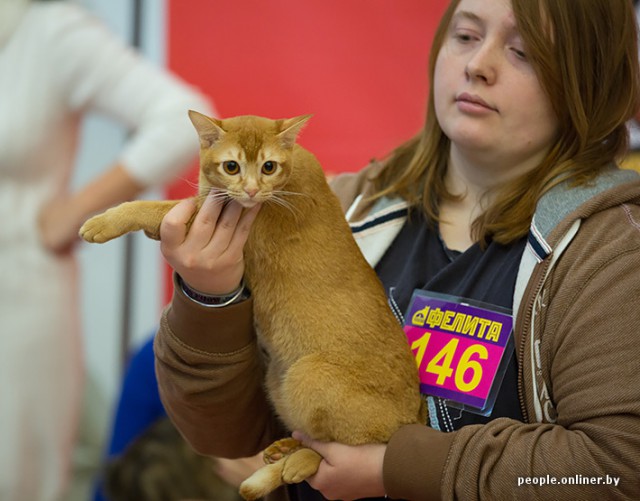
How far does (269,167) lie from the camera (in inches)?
39.7

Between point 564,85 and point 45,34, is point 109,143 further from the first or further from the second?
point 564,85

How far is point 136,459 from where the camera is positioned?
183cm

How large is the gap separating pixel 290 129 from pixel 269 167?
0.06 m

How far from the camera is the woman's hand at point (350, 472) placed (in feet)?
3.21

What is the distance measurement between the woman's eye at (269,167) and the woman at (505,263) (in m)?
0.06

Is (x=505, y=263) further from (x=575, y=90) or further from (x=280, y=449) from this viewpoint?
(x=280, y=449)

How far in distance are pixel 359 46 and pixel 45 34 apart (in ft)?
2.81

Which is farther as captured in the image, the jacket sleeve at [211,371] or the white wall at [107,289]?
the white wall at [107,289]

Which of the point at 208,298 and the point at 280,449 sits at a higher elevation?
the point at 208,298

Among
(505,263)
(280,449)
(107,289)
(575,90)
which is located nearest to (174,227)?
(280,449)

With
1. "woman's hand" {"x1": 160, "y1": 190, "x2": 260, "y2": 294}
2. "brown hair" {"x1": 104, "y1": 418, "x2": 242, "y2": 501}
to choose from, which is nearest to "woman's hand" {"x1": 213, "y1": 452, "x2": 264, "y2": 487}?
"brown hair" {"x1": 104, "y1": 418, "x2": 242, "y2": 501}

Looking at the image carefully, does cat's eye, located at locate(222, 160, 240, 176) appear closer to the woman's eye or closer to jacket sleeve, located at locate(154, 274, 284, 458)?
the woman's eye

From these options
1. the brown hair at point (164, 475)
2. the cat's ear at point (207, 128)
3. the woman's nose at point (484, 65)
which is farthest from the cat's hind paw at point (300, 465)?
the brown hair at point (164, 475)

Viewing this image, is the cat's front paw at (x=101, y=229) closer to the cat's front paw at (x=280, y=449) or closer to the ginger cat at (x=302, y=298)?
the ginger cat at (x=302, y=298)
